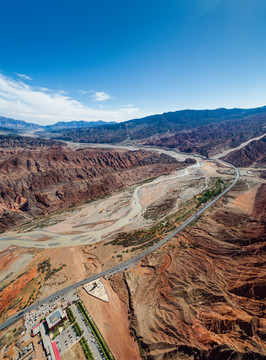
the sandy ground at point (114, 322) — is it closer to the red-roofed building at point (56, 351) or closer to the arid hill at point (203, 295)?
the arid hill at point (203, 295)

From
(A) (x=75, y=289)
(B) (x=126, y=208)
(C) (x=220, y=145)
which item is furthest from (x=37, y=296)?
→ (C) (x=220, y=145)

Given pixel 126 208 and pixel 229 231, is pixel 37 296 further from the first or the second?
pixel 229 231

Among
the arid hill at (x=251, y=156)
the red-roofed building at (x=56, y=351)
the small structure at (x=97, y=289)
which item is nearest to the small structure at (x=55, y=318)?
the red-roofed building at (x=56, y=351)

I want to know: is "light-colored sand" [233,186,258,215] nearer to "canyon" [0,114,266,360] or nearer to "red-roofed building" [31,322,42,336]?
"canyon" [0,114,266,360]

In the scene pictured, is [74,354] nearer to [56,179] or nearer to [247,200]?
[247,200]

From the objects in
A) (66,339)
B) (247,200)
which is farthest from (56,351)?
(247,200)

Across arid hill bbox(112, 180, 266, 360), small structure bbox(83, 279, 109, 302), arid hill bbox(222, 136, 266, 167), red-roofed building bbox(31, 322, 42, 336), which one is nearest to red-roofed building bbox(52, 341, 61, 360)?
red-roofed building bbox(31, 322, 42, 336)
